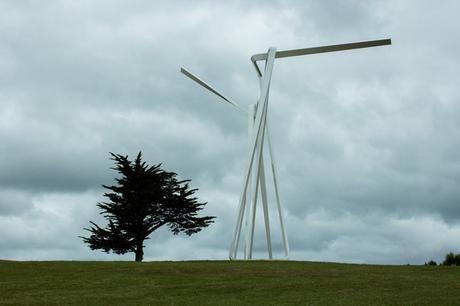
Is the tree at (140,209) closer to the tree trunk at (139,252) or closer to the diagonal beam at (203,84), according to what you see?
the tree trunk at (139,252)

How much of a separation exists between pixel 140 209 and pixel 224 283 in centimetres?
2718

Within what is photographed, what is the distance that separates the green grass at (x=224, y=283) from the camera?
21281 millimetres

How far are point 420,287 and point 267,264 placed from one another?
8487 millimetres

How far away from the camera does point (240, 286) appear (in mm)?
24062

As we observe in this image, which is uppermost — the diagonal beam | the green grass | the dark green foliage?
the diagonal beam

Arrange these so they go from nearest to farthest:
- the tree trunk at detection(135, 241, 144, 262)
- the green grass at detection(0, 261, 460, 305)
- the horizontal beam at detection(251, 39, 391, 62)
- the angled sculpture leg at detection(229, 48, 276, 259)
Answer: the green grass at detection(0, 261, 460, 305)
the horizontal beam at detection(251, 39, 391, 62)
the angled sculpture leg at detection(229, 48, 276, 259)
the tree trunk at detection(135, 241, 144, 262)

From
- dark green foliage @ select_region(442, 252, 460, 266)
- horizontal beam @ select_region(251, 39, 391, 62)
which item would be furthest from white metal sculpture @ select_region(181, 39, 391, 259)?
dark green foliage @ select_region(442, 252, 460, 266)

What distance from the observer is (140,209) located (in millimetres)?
51062

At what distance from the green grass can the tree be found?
61.7ft

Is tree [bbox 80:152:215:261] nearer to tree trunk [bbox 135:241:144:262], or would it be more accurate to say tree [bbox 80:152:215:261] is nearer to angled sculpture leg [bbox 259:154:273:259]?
tree trunk [bbox 135:241:144:262]

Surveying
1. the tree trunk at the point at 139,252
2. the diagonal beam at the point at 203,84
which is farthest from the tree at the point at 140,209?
the diagonal beam at the point at 203,84

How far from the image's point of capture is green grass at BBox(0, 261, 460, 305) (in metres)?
21.3

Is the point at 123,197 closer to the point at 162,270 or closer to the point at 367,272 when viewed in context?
the point at 162,270

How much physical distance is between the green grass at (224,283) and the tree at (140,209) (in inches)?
740
